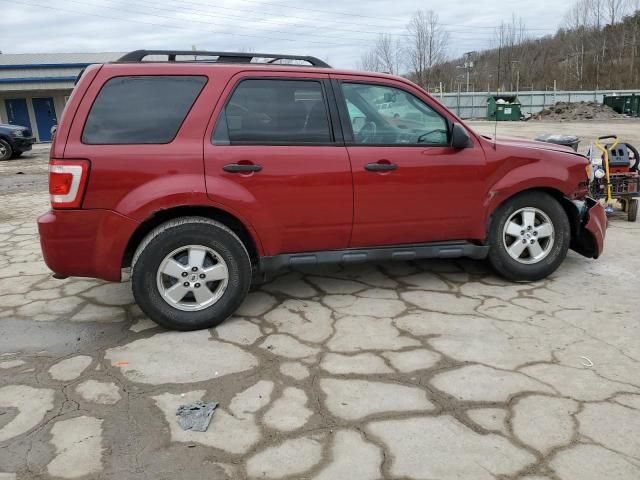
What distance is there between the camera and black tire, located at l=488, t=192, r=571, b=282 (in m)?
4.42

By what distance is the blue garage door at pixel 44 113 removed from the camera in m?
31.4

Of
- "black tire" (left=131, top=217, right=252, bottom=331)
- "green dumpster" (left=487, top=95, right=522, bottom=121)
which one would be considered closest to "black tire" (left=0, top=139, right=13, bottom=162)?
"black tire" (left=131, top=217, right=252, bottom=331)

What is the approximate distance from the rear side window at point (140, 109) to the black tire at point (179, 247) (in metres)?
0.63

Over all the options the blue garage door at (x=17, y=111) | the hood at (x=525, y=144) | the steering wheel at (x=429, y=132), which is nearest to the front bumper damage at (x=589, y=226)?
the hood at (x=525, y=144)

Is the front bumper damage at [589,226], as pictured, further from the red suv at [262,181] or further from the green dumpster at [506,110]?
the green dumpster at [506,110]

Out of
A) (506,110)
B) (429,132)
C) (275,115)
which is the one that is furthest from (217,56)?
(506,110)

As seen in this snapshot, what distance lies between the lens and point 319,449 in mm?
2459

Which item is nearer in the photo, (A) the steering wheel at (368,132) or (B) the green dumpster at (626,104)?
(A) the steering wheel at (368,132)

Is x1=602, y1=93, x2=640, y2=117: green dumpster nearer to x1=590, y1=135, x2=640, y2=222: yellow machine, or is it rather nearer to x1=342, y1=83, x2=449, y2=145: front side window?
x1=590, y1=135, x2=640, y2=222: yellow machine

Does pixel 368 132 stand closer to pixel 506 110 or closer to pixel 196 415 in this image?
pixel 196 415

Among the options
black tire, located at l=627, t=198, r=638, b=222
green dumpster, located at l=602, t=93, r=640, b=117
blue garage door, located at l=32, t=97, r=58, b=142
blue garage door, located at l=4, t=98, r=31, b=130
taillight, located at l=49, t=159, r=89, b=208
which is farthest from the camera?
green dumpster, located at l=602, t=93, r=640, b=117

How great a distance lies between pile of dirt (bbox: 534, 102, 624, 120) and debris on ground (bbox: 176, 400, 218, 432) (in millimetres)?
35941

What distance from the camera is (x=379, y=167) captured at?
397cm

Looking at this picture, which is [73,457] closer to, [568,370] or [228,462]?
[228,462]
